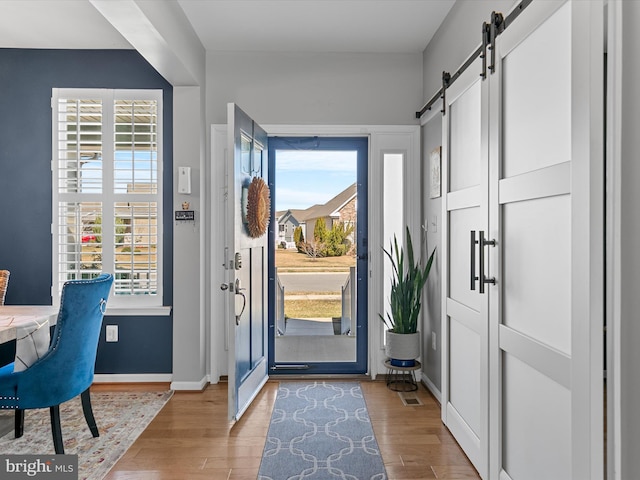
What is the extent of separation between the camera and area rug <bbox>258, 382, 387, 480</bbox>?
2.40m

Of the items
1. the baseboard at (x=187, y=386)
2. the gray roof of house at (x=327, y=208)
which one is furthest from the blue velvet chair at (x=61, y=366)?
the gray roof of house at (x=327, y=208)

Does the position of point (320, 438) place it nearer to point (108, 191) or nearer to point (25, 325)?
point (25, 325)

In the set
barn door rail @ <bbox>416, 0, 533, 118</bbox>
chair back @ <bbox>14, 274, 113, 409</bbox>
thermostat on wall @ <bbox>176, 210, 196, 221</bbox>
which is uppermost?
barn door rail @ <bbox>416, 0, 533, 118</bbox>

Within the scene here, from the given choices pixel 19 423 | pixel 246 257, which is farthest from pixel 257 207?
pixel 19 423

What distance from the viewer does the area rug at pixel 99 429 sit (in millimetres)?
2557

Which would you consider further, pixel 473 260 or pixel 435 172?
pixel 435 172

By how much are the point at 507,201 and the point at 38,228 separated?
3.67 metres

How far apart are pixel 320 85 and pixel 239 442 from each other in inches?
114

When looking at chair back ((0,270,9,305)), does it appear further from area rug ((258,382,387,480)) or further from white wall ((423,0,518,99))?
white wall ((423,0,518,99))

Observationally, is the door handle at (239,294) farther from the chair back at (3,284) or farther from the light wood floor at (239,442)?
→ the chair back at (3,284)

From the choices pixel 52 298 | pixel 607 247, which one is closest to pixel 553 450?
pixel 607 247

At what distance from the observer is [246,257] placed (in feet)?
11.2

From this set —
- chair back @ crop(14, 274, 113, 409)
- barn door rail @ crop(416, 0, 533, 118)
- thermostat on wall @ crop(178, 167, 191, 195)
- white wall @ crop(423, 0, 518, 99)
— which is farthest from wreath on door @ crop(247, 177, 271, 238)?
barn door rail @ crop(416, 0, 533, 118)

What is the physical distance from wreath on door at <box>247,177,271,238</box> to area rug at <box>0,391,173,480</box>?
4.86 ft
